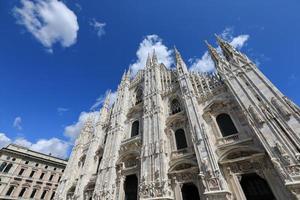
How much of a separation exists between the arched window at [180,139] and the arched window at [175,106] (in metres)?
2.65

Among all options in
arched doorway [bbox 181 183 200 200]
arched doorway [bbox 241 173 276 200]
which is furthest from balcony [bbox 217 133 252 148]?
arched doorway [bbox 181 183 200 200]

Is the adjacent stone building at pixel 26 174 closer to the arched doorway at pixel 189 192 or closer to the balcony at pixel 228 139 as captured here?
the arched doorway at pixel 189 192

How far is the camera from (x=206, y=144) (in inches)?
481

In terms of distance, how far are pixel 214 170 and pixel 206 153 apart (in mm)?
1348

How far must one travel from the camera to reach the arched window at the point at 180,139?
15220 millimetres

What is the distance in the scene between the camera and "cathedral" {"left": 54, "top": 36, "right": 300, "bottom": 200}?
9.73 metres

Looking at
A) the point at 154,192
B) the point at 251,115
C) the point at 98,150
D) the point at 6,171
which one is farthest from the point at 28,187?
the point at 251,115

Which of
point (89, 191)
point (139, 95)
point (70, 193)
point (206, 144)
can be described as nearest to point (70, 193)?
point (70, 193)

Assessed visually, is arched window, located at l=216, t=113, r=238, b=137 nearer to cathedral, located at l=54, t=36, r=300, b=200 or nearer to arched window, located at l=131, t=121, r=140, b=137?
cathedral, located at l=54, t=36, r=300, b=200

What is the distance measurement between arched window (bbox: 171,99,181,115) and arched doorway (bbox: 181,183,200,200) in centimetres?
782

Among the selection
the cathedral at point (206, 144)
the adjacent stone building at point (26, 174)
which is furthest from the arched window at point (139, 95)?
the adjacent stone building at point (26, 174)

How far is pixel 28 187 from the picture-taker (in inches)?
1185

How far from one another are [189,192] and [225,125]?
624 centimetres

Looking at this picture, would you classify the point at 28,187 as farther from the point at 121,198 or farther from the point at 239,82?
the point at 239,82
